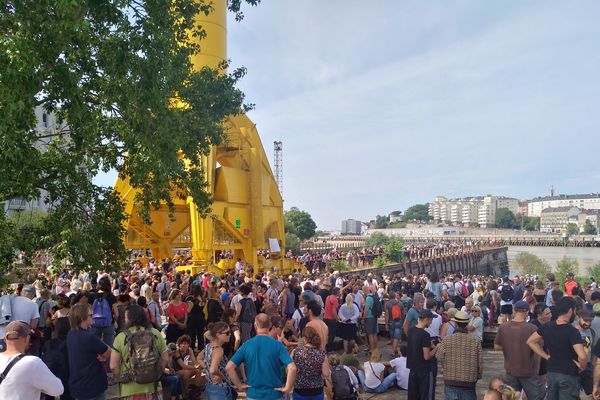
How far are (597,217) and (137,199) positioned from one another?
18840 centimetres

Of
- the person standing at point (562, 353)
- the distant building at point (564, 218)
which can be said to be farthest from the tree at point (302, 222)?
the distant building at point (564, 218)

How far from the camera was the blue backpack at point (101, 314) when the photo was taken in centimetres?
814

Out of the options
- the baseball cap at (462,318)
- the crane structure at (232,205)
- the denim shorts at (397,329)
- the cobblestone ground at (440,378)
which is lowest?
the cobblestone ground at (440,378)

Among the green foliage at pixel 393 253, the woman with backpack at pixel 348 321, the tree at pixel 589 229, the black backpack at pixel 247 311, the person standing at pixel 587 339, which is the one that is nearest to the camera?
the person standing at pixel 587 339

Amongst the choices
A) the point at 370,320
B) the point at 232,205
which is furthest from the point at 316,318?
the point at 232,205

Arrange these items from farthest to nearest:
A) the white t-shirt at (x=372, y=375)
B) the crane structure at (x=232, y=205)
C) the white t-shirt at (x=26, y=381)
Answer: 1. the crane structure at (x=232, y=205)
2. the white t-shirt at (x=372, y=375)
3. the white t-shirt at (x=26, y=381)

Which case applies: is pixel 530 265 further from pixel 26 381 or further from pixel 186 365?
pixel 26 381

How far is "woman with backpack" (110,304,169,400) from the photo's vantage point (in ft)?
15.6

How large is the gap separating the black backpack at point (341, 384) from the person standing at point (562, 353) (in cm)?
205

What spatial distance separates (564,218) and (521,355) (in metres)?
198

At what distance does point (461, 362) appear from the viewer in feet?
17.7

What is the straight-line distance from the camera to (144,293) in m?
11.4

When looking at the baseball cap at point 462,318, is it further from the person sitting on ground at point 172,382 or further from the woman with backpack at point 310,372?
the person sitting on ground at point 172,382

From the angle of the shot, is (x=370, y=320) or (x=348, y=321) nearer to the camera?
A: (x=348, y=321)
